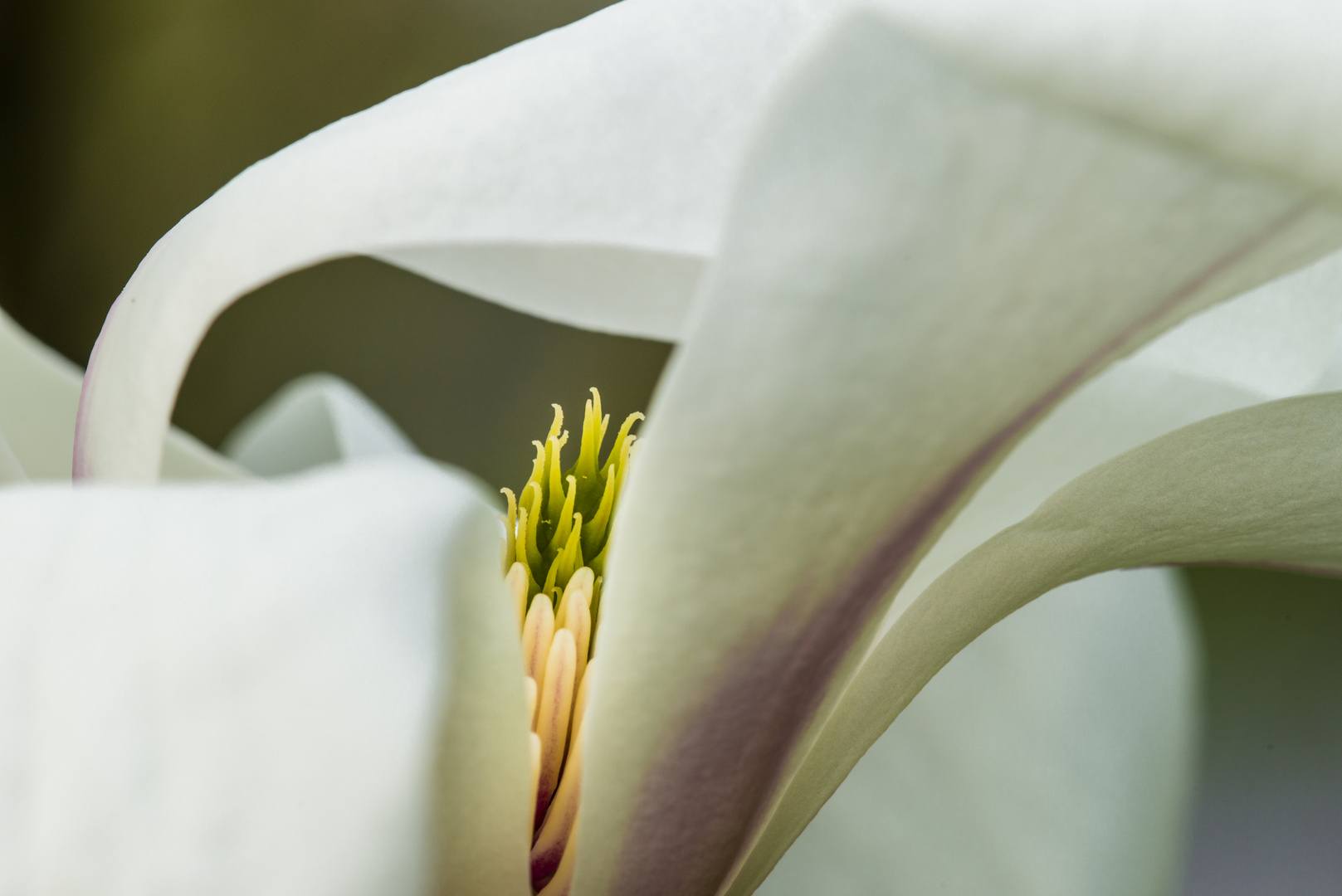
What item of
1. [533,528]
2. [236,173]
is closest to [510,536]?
[533,528]

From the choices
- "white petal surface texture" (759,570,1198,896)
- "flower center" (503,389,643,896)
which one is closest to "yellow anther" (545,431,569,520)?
"flower center" (503,389,643,896)

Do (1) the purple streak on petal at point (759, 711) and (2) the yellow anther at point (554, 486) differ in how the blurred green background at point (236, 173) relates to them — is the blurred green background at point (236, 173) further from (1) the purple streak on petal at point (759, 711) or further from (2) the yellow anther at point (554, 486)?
(1) the purple streak on petal at point (759, 711)

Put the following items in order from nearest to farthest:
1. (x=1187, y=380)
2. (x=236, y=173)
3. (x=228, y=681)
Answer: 1. (x=228, y=681)
2. (x=1187, y=380)
3. (x=236, y=173)

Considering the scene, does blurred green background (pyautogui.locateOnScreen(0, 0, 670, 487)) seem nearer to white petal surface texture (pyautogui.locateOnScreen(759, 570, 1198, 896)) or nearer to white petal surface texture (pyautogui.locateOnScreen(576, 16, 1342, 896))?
white petal surface texture (pyautogui.locateOnScreen(759, 570, 1198, 896))

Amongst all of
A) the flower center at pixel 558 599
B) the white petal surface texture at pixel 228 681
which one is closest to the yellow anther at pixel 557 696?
the flower center at pixel 558 599

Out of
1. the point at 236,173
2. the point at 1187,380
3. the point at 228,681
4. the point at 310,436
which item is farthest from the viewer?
the point at 236,173

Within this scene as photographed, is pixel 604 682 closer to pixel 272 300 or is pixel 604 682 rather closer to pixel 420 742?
pixel 420 742

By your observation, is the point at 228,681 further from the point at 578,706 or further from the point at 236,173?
the point at 236,173
